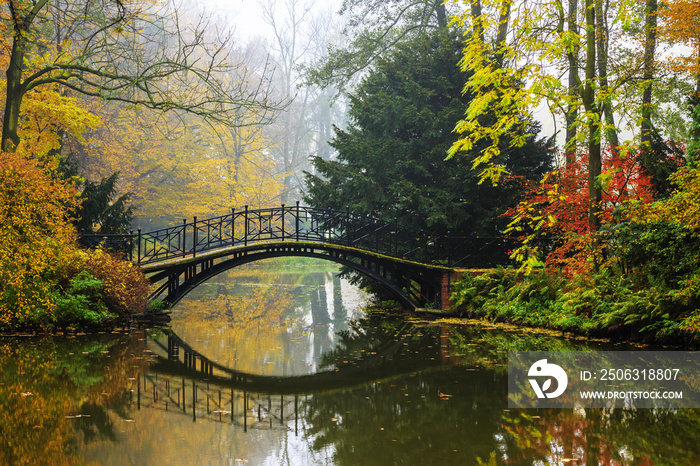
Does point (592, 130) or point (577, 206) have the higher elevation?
point (592, 130)

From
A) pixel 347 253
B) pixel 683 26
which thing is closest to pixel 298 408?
pixel 347 253

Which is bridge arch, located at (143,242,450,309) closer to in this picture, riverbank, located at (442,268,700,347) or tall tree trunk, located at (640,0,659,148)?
riverbank, located at (442,268,700,347)

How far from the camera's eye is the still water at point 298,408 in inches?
193

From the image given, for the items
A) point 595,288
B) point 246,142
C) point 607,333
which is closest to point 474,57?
point 595,288

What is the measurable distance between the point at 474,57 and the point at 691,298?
21.3 feet

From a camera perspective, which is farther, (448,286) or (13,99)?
(448,286)

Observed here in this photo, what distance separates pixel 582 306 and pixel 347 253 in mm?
6930

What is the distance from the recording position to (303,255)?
1612 centimetres

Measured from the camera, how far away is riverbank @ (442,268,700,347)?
978 cm

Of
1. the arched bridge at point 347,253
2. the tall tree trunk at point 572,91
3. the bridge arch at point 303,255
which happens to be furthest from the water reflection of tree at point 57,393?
the tall tree trunk at point 572,91

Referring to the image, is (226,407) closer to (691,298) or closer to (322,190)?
(691,298)

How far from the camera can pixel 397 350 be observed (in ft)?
34.8

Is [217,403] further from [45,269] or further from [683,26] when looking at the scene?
[683,26]

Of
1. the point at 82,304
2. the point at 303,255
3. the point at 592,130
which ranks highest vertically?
the point at 592,130
